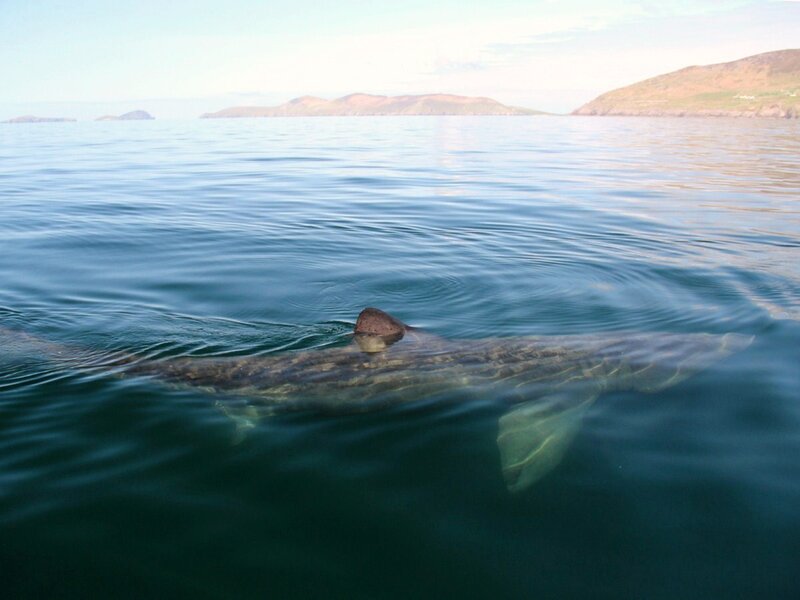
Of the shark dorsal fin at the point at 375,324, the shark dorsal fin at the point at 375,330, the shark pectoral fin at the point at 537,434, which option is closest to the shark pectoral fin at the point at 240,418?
the shark dorsal fin at the point at 375,330

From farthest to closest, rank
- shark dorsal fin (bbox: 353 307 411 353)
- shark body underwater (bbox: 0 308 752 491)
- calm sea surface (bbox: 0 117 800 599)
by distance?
shark dorsal fin (bbox: 353 307 411 353), shark body underwater (bbox: 0 308 752 491), calm sea surface (bbox: 0 117 800 599)

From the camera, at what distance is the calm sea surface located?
4.84 metres

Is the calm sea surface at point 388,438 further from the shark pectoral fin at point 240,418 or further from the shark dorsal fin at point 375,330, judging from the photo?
the shark dorsal fin at point 375,330

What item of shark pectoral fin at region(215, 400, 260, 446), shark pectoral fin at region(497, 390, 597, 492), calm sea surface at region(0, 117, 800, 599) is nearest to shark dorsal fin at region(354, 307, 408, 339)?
calm sea surface at region(0, 117, 800, 599)

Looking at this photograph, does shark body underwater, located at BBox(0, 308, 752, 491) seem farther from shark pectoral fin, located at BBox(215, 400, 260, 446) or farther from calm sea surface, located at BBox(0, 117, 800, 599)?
calm sea surface, located at BBox(0, 117, 800, 599)

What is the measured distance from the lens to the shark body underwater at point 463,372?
7526 millimetres

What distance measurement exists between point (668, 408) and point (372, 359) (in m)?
3.72

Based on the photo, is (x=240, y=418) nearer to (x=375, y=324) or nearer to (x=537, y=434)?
(x=375, y=324)

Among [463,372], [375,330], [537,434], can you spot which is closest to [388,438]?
[537,434]

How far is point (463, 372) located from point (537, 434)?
5.68ft

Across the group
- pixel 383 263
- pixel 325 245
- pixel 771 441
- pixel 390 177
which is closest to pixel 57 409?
pixel 771 441

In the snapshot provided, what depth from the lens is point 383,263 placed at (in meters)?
15.2

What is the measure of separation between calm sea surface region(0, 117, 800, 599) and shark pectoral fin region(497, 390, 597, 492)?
5.8 inches

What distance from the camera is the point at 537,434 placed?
273 inches
